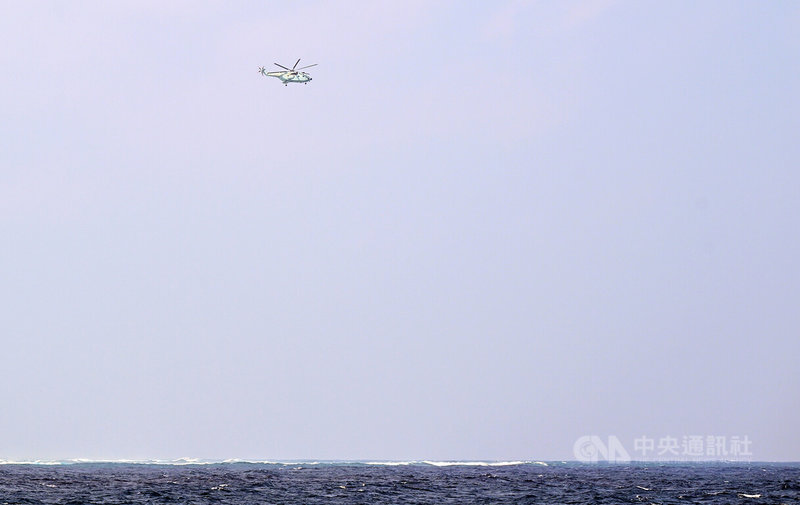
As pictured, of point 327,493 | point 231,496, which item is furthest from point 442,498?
point 231,496

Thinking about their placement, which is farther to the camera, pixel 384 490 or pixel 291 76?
pixel 291 76

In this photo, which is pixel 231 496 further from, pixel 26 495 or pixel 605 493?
pixel 605 493

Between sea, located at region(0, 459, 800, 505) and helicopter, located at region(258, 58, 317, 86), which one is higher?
helicopter, located at region(258, 58, 317, 86)

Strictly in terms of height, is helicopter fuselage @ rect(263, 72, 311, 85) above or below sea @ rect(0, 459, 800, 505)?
above

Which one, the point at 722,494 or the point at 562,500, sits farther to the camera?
the point at 722,494

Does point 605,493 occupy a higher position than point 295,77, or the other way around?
point 295,77

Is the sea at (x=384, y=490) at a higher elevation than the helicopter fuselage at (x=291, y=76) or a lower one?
lower

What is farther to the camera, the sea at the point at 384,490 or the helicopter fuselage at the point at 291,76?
the helicopter fuselage at the point at 291,76

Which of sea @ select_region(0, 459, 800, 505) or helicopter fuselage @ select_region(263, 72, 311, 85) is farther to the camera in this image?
helicopter fuselage @ select_region(263, 72, 311, 85)

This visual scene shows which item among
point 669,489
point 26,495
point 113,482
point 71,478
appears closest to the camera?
point 26,495

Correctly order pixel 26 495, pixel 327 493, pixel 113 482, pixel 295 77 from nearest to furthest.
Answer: pixel 26 495, pixel 327 493, pixel 113 482, pixel 295 77

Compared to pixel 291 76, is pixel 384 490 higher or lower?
lower
